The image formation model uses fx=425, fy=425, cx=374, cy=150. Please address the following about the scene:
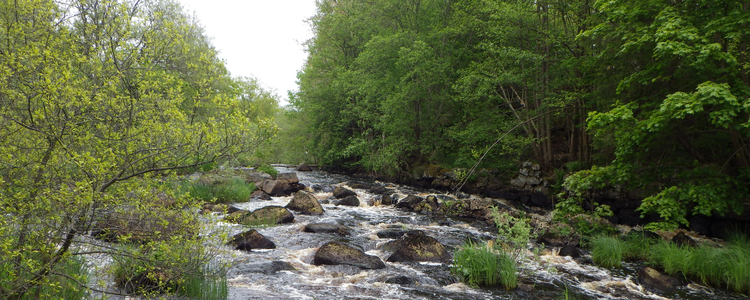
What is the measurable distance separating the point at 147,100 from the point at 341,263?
592 cm

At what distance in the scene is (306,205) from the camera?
1620 centimetres

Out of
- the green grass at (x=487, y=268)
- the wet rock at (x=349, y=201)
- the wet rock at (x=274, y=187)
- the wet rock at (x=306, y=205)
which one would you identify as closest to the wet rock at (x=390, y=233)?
the wet rock at (x=306, y=205)

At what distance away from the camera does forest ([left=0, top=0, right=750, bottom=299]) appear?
4.14m

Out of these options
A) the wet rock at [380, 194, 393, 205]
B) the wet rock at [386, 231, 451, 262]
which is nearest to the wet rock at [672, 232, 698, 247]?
the wet rock at [386, 231, 451, 262]

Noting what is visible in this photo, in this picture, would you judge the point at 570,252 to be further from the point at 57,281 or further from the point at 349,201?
the point at 57,281

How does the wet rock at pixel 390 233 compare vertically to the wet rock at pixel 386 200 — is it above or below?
below

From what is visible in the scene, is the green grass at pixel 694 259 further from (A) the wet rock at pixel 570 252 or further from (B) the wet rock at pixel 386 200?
(B) the wet rock at pixel 386 200

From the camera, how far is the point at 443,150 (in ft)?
89.0

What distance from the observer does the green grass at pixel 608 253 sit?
399 inches

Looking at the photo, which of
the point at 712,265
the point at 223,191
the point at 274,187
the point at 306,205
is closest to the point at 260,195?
the point at 274,187

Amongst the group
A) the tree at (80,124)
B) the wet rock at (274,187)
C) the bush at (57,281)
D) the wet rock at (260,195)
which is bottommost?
the wet rock at (260,195)

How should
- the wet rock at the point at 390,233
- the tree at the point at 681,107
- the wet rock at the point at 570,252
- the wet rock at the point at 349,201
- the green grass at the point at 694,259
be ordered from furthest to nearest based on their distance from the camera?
the wet rock at the point at 349,201
the wet rock at the point at 390,233
the wet rock at the point at 570,252
the tree at the point at 681,107
the green grass at the point at 694,259

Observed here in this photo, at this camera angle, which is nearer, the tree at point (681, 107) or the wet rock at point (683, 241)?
the tree at point (681, 107)

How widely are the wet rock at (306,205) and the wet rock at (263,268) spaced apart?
6.42 m
